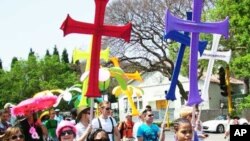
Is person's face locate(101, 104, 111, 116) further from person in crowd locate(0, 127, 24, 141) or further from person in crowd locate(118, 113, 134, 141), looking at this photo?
person in crowd locate(118, 113, 134, 141)

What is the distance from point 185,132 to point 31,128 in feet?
15.2

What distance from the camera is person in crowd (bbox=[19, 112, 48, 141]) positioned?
862cm

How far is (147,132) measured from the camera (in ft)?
27.1

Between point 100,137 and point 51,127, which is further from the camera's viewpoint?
point 51,127

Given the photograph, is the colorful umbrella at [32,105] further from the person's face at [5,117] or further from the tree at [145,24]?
the tree at [145,24]

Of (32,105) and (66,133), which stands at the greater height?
(32,105)

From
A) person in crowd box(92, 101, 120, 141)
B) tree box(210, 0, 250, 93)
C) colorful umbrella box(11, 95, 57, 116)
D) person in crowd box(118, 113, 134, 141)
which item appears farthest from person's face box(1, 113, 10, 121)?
tree box(210, 0, 250, 93)

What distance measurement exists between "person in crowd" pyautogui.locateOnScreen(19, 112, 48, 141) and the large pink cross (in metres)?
3.39

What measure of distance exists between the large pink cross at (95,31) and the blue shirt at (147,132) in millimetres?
2739

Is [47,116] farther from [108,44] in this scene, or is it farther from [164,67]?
[164,67]

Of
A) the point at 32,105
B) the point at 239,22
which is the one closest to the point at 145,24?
the point at 239,22

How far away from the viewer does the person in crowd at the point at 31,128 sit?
8.62 metres

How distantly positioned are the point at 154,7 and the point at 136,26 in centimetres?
250

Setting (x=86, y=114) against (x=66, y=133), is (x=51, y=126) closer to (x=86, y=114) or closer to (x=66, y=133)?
(x=86, y=114)
